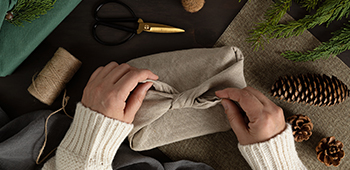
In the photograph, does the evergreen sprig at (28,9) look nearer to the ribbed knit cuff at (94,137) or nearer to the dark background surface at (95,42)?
the dark background surface at (95,42)

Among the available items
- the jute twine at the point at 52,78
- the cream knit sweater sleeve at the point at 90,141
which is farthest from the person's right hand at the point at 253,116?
the jute twine at the point at 52,78

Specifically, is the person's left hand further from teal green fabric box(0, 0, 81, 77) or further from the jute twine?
teal green fabric box(0, 0, 81, 77)

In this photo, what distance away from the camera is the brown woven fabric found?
0.81 meters

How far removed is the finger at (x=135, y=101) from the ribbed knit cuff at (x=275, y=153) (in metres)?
0.36

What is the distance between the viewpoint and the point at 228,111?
2.34 feet

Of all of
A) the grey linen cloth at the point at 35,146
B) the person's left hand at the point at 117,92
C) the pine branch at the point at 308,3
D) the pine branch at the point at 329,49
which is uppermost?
the pine branch at the point at 308,3

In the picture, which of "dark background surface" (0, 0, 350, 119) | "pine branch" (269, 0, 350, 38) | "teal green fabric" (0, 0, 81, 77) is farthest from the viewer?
"dark background surface" (0, 0, 350, 119)

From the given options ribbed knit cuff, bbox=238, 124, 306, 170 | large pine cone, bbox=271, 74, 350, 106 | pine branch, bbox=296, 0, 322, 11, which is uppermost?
pine branch, bbox=296, 0, 322, 11

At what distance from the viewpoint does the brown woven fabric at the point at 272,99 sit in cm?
81

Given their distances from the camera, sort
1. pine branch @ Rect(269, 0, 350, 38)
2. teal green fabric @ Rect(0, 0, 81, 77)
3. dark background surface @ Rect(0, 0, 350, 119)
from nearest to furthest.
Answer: pine branch @ Rect(269, 0, 350, 38) < teal green fabric @ Rect(0, 0, 81, 77) < dark background surface @ Rect(0, 0, 350, 119)

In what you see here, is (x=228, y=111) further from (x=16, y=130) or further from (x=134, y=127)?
(x=16, y=130)

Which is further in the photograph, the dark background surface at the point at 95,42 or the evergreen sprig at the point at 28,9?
the dark background surface at the point at 95,42

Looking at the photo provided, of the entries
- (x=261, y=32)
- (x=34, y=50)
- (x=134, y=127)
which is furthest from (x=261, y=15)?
(x=34, y=50)

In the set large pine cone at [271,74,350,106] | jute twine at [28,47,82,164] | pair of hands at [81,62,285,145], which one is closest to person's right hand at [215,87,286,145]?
pair of hands at [81,62,285,145]
